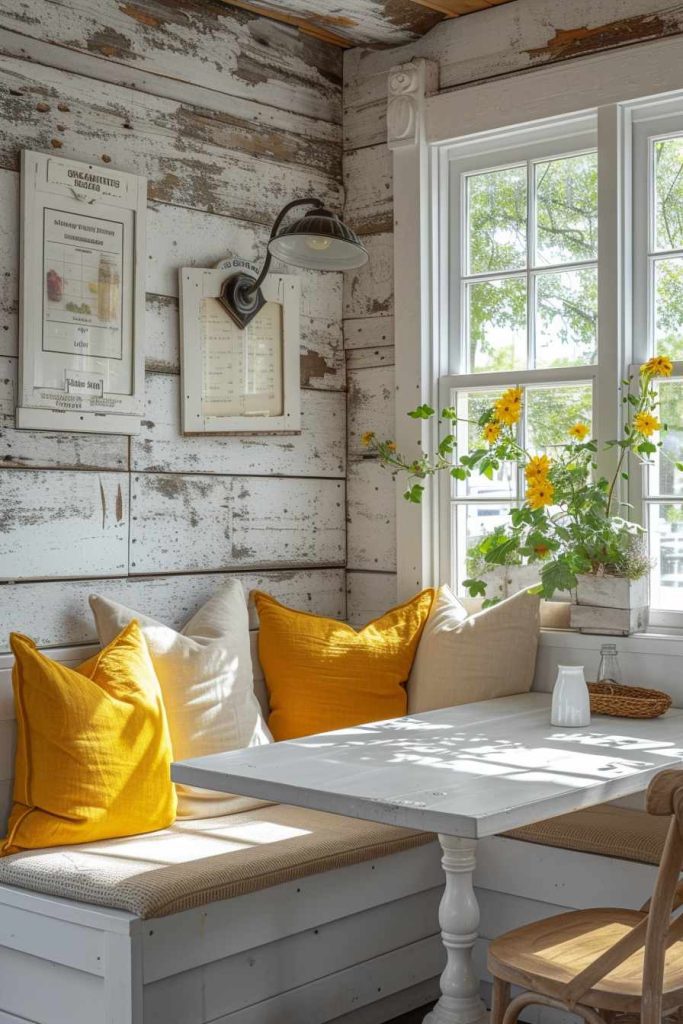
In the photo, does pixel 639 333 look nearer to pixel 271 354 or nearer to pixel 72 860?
pixel 271 354

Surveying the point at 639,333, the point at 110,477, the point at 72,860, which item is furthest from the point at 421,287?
the point at 72,860

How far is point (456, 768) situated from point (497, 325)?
6.13ft

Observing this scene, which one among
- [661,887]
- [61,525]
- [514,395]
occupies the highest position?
[514,395]

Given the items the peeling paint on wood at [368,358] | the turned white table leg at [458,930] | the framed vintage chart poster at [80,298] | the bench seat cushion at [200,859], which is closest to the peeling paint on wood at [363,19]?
the framed vintage chart poster at [80,298]

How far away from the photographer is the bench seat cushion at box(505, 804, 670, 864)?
3031 mm

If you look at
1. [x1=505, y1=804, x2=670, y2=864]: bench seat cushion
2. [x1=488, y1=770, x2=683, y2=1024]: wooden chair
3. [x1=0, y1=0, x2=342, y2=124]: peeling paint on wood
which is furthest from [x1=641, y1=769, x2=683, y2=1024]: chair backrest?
[x1=0, y1=0, x2=342, y2=124]: peeling paint on wood

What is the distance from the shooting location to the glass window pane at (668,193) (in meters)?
3.62

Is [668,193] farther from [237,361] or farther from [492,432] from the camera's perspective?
[237,361]

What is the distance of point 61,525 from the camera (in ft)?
11.1

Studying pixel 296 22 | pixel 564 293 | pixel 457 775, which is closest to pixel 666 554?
pixel 564 293

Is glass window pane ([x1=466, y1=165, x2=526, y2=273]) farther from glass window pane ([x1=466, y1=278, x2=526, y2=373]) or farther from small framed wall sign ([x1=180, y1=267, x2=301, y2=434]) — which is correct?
small framed wall sign ([x1=180, y1=267, x2=301, y2=434])

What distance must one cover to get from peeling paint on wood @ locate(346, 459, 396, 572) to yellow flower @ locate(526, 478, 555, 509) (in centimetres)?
68

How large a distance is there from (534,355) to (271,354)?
0.84 meters

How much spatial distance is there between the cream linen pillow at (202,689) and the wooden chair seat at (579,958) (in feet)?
3.34
